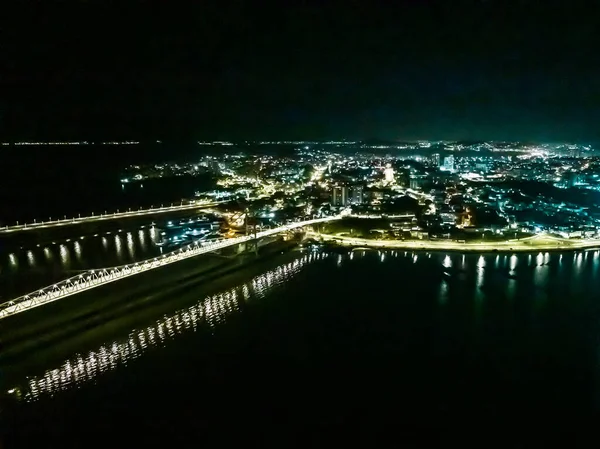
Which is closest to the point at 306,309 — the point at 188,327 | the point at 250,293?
the point at 250,293

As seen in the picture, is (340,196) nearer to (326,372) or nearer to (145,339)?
(145,339)

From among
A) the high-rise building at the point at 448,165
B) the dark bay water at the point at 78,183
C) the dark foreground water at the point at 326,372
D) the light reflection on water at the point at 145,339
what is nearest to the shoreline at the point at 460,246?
the dark foreground water at the point at 326,372

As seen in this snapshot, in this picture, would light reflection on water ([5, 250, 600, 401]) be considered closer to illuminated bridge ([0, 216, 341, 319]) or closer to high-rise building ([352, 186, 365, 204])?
illuminated bridge ([0, 216, 341, 319])

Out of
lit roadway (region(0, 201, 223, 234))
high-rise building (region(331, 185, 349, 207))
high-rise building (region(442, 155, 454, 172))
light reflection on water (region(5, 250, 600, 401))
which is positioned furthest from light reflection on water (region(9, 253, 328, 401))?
high-rise building (region(442, 155, 454, 172))

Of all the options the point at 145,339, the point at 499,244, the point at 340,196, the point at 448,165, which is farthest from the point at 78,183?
the point at 448,165

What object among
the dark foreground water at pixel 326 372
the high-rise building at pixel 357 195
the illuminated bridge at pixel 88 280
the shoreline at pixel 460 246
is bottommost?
the shoreline at pixel 460 246

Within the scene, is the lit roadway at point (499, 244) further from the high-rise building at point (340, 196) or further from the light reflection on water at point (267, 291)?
the high-rise building at point (340, 196)

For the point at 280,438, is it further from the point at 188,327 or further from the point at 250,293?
the point at 250,293
